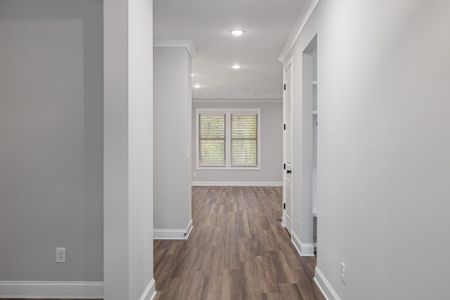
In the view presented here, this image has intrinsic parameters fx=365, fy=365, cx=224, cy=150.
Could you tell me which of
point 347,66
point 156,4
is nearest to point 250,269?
point 347,66

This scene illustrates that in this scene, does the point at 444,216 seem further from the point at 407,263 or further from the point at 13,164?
the point at 13,164

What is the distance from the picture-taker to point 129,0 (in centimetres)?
227

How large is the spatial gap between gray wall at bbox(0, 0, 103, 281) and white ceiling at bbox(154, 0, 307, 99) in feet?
3.44

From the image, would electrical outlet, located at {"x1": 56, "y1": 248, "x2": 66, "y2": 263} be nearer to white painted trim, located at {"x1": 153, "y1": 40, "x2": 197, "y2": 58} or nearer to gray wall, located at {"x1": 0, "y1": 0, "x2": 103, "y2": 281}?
gray wall, located at {"x1": 0, "y1": 0, "x2": 103, "y2": 281}

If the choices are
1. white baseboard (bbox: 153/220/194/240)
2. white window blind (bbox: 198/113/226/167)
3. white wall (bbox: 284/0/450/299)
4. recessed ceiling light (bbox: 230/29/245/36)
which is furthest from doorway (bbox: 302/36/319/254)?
white window blind (bbox: 198/113/226/167)

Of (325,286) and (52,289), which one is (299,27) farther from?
(52,289)

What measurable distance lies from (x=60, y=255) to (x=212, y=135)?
314 inches

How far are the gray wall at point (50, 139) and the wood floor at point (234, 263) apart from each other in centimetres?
84

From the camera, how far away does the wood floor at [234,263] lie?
3082mm

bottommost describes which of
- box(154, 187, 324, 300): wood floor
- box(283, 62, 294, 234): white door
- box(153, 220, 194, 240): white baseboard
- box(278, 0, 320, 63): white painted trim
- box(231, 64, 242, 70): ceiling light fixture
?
box(154, 187, 324, 300): wood floor

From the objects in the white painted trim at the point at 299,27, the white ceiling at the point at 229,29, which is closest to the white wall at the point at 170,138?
the white ceiling at the point at 229,29

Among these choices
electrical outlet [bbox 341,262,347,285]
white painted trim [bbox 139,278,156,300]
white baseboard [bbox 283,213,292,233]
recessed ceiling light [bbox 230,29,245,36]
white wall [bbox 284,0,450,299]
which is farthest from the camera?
white baseboard [bbox 283,213,292,233]

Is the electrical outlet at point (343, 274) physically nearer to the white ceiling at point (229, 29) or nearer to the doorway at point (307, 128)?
the doorway at point (307, 128)

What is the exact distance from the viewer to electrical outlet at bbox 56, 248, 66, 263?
291 centimetres
